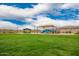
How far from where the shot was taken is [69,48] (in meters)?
2.41

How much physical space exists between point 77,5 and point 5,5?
0.78 metres

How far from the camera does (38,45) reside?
2426 mm

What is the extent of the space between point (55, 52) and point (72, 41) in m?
0.23

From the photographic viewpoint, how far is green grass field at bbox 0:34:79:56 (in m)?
2.40

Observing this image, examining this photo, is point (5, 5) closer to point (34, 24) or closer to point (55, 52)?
point (34, 24)

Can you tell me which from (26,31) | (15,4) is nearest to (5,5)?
(15,4)

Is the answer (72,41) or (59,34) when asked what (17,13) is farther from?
(72,41)

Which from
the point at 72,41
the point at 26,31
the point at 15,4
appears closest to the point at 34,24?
the point at 26,31

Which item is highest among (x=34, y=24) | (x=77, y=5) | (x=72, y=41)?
(x=77, y=5)

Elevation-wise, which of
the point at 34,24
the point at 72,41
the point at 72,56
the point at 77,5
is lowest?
the point at 72,56

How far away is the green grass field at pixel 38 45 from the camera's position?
2404 mm

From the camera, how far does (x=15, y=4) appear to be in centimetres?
243

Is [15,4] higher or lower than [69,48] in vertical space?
higher

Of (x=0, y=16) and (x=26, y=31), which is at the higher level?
(x=0, y=16)
